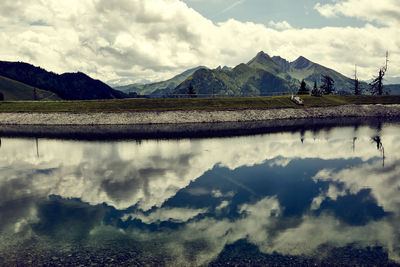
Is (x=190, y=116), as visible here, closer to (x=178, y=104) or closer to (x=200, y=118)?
(x=200, y=118)

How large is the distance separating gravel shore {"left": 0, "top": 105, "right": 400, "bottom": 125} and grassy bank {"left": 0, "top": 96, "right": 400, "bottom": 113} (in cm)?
442

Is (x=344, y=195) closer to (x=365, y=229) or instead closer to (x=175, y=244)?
(x=365, y=229)

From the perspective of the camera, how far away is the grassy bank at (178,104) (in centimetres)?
11775

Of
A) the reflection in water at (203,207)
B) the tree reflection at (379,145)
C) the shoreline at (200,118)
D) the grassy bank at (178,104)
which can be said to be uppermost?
the grassy bank at (178,104)

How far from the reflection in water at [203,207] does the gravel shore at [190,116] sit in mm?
55281

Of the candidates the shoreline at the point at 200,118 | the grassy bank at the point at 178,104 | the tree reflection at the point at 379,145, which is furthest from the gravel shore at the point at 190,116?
the tree reflection at the point at 379,145

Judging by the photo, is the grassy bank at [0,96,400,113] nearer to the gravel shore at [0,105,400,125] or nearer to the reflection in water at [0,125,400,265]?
the gravel shore at [0,105,400,125]

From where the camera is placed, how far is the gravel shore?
352ft

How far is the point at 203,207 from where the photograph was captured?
89.9ft

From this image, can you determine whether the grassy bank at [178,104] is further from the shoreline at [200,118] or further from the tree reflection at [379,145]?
the tree reflection at [379,145]

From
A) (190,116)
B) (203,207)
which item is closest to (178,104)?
(190,116)

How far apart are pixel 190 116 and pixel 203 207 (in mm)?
83417

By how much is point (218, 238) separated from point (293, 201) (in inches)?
444

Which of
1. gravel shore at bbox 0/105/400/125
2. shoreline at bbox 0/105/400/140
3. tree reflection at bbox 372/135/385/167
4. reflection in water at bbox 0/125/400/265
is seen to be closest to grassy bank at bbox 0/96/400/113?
gravel shore at bbox 0/105/400/125
